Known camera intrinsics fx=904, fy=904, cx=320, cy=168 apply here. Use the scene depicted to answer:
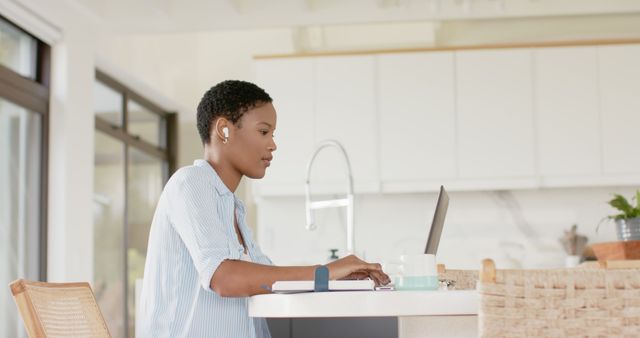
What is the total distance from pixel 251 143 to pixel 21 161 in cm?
311

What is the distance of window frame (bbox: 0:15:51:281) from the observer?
477 centimetres

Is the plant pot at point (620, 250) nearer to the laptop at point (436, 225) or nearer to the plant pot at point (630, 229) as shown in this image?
the plant pot at point (630, 229)

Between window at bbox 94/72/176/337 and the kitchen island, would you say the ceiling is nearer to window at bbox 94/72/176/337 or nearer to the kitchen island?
window at bbox 94/72/176/337

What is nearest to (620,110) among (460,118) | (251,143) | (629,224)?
(460,118)

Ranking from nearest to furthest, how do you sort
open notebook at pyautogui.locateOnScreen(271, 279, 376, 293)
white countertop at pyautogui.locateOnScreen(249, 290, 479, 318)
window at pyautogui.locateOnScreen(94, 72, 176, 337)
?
1. white countertop at pyautogui.locateOnScreen(249, 290, 479, 318)
2. open notebook at pyautogui.locateOnScreen(271, 279, 376, 293)
3. window at pyautogui.locateOnScreen(94, 72, 176, 337)

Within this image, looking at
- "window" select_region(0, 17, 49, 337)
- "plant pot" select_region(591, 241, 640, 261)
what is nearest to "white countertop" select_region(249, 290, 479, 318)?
"plant pot" select_region(591, 241, 640, 261)

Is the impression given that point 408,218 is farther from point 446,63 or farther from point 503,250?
point 446,63

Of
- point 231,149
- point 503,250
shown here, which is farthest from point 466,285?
point 503,250

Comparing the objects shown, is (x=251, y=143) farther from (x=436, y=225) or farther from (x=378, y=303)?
(x=378, y=303)

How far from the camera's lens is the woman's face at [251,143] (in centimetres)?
214

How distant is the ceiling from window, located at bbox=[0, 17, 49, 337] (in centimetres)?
51

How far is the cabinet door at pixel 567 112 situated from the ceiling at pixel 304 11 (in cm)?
53

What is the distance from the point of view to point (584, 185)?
5770 millimetres

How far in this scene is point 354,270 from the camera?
1915mm
